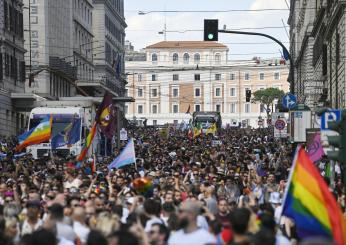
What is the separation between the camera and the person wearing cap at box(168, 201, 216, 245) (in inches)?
406

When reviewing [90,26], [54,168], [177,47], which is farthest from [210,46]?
[54,168]

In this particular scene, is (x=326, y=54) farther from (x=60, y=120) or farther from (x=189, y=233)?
(x=189, y=233)

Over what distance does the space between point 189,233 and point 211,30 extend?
19834 millimetres

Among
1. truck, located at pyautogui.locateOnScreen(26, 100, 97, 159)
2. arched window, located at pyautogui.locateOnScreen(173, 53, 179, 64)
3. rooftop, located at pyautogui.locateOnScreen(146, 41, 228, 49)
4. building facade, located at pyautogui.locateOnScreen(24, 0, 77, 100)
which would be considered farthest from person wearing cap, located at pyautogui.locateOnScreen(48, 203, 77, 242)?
arched window, located at pyautogui.locateOnScreen(173, 53, 179, 64)

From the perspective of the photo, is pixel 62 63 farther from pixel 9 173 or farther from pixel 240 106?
pixel 240 106

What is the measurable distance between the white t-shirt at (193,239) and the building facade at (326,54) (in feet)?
109

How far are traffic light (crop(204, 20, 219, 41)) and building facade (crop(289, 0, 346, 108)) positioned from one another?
13771mm

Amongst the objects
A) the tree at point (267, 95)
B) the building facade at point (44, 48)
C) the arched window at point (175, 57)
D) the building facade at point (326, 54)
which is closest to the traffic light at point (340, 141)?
the building facade at point (326, 54)

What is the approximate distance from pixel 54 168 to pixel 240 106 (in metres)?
152

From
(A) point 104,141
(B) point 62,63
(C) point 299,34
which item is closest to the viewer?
(A) point 104,141

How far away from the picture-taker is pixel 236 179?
22.6m

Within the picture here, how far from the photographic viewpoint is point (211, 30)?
2997cm

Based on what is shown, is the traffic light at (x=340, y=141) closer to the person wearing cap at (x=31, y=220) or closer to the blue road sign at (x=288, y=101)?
the person wearing cap at (x=31, y=220)

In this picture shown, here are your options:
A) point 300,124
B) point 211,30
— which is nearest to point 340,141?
point 300,124
